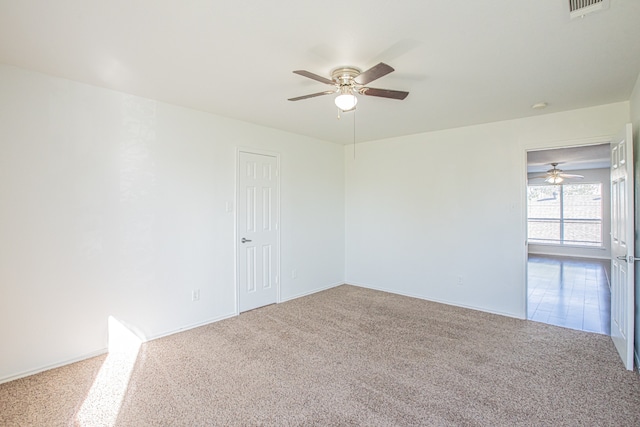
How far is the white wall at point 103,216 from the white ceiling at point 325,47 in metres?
0.31

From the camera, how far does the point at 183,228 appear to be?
3.71 meters

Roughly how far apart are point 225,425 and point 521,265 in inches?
149

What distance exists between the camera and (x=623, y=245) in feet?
9.52

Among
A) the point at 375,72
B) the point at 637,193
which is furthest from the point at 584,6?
the point at 637,193

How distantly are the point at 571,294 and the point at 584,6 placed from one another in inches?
189

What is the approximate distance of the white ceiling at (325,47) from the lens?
1861mm

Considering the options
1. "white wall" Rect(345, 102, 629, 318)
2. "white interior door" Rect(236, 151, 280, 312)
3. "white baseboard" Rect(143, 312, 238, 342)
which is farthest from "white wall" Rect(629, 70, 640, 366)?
"white baseboard" Rect(143, 312, 238, 342)

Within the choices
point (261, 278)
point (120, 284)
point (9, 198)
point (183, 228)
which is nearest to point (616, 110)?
point (261, 278)

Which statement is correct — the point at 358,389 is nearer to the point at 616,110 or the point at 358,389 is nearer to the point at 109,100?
the point at 109,100

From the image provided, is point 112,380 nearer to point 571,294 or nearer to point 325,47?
point 325,47

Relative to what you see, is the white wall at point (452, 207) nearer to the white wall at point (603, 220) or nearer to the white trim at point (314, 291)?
the white trim at point (314, 291)

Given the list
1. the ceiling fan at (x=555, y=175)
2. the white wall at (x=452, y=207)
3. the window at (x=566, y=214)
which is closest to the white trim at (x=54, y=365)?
the white wall at (x=452, y=207)

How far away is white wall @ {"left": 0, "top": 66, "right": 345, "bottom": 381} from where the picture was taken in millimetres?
2654

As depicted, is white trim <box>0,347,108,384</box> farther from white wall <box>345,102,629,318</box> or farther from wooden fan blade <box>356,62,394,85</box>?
white wall <box>345,102,629,318</box>
